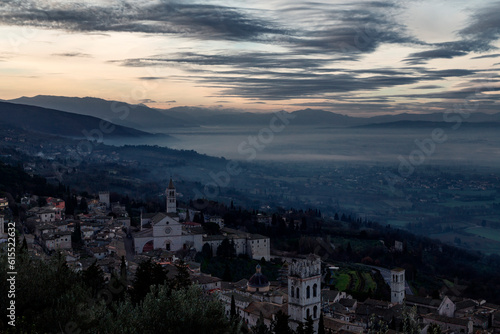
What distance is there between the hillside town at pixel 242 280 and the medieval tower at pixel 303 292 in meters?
0.04

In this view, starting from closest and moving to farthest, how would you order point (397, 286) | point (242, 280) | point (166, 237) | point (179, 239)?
1. point (397, 286)
2. point (242, 280)
3. point (166, 237)
4. point (179, 239)

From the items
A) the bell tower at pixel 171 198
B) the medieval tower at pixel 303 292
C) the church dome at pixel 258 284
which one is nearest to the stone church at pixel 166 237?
the bell tower at pixel 171 198

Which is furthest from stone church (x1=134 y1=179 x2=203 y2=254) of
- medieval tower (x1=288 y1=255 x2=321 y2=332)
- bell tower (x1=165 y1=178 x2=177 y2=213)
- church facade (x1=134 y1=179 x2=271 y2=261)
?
medieval tower (x1=288 y1=255 x2=321 y2=332)

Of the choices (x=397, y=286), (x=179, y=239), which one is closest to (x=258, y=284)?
(x=397, y=286)

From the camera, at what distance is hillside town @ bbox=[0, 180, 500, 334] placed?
22.5 metres

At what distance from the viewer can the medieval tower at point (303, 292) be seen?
71.6 ft

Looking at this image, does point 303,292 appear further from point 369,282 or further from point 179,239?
point 179,239

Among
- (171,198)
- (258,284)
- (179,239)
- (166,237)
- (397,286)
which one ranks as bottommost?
(397,286)

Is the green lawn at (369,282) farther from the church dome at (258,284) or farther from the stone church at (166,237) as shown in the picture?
the stone church at (166,237)

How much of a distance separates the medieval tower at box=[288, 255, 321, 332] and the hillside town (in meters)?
0.04

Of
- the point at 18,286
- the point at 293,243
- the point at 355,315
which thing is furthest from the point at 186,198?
the point at 18,286

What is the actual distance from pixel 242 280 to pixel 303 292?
32.4 feet

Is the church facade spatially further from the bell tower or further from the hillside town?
the bell tower

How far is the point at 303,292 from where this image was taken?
21859 mm
